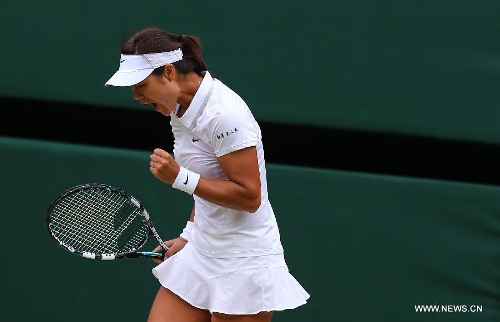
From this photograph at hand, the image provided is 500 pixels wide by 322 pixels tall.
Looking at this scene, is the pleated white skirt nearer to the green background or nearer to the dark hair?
the dark hair

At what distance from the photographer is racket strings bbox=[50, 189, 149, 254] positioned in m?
3.19

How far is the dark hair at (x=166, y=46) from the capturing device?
8.79ft

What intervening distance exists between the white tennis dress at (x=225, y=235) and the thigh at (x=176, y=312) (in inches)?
1.6

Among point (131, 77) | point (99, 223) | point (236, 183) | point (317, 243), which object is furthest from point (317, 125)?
point (131, 77)

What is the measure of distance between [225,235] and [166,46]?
0.57 m

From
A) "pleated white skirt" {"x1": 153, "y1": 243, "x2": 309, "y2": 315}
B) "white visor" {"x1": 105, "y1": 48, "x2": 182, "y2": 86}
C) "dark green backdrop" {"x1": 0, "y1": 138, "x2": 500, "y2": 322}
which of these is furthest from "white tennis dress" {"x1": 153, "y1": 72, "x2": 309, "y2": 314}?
"dark green backdrop" {"x1": 0, "y1": 138, "x2": 500, "y2": 322}

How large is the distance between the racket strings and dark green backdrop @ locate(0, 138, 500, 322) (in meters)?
0.77

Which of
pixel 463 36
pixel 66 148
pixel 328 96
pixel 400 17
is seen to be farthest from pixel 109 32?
pixel 463 36

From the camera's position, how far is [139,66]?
2.66 meters

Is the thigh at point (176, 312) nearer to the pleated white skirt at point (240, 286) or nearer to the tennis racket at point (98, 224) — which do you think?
the pleated white skirt at point (240, 286)

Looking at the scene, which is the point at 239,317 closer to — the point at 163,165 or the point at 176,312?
the point at 176,312

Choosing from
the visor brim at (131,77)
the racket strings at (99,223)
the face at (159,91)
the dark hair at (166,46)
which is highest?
the dark hair at (166,46)

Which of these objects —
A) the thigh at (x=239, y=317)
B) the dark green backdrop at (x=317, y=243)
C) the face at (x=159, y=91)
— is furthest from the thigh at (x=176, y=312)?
the dark green backdrop at (x=317, y=243)

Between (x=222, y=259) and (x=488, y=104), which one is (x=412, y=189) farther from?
(x=222, y=259)
